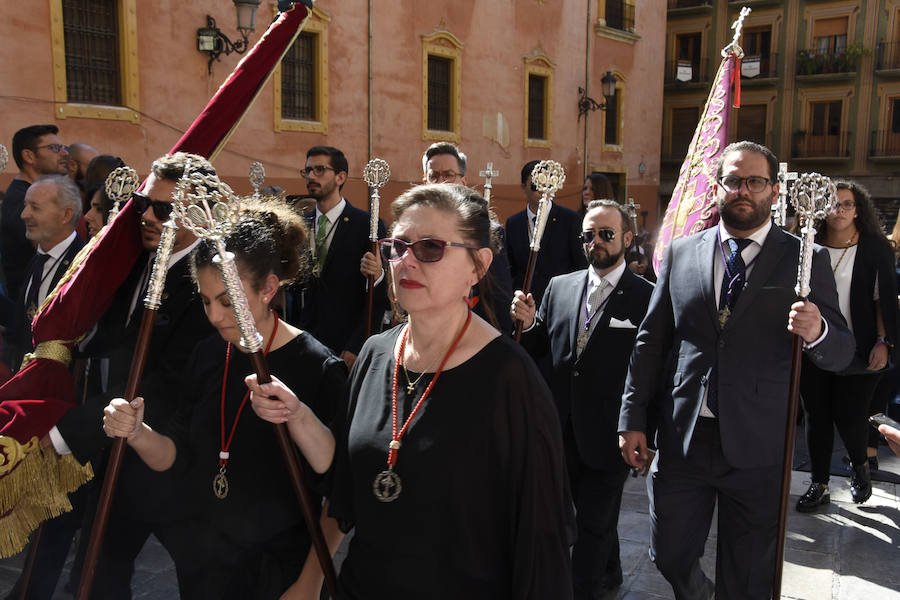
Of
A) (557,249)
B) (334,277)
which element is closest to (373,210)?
(334,277)

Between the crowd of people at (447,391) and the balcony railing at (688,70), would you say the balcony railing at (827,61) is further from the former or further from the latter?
the crowd of people at (447,391)

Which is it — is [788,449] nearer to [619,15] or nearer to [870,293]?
[870,293]

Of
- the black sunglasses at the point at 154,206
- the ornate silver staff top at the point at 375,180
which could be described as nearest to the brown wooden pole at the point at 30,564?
the black sunglasses at the point at 154,206

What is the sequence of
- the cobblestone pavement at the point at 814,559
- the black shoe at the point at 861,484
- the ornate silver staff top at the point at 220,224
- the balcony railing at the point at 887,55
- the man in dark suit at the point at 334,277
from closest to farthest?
the ornate silver staff top at the point at 220,224 → the cobblestone pavement at the point at 814,559 → the man in dark suit at the point at 334,277 → the black shoe at the point at 861,484 → the balcony railing at the point at 887,55

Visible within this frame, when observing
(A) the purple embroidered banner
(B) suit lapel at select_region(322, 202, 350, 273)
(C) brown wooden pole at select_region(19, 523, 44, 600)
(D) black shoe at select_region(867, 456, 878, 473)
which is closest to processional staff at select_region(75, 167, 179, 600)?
(C) brown wooden pole at select_region(19, 523, 44, 600)

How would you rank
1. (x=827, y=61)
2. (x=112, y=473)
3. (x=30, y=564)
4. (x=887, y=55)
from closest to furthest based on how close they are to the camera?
(x=112, y=473) → (x=30, y=564) → (x=887, y=55) → (x=827, y=61)

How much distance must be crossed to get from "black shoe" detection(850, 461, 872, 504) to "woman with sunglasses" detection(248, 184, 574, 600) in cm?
434

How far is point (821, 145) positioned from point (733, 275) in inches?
1312

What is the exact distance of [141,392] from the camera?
3412 mm

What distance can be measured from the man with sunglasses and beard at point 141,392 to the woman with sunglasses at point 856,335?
14.2 feet

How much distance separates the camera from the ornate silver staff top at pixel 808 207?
10.6ft

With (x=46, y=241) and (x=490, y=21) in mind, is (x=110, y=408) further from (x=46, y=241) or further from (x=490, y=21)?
(x=490, y=21)

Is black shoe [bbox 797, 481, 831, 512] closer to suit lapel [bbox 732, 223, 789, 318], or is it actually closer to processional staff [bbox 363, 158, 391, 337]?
suit lapel [bbox 732, 223, 789, 318]

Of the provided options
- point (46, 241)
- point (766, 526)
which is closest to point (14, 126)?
point (46, 241)
